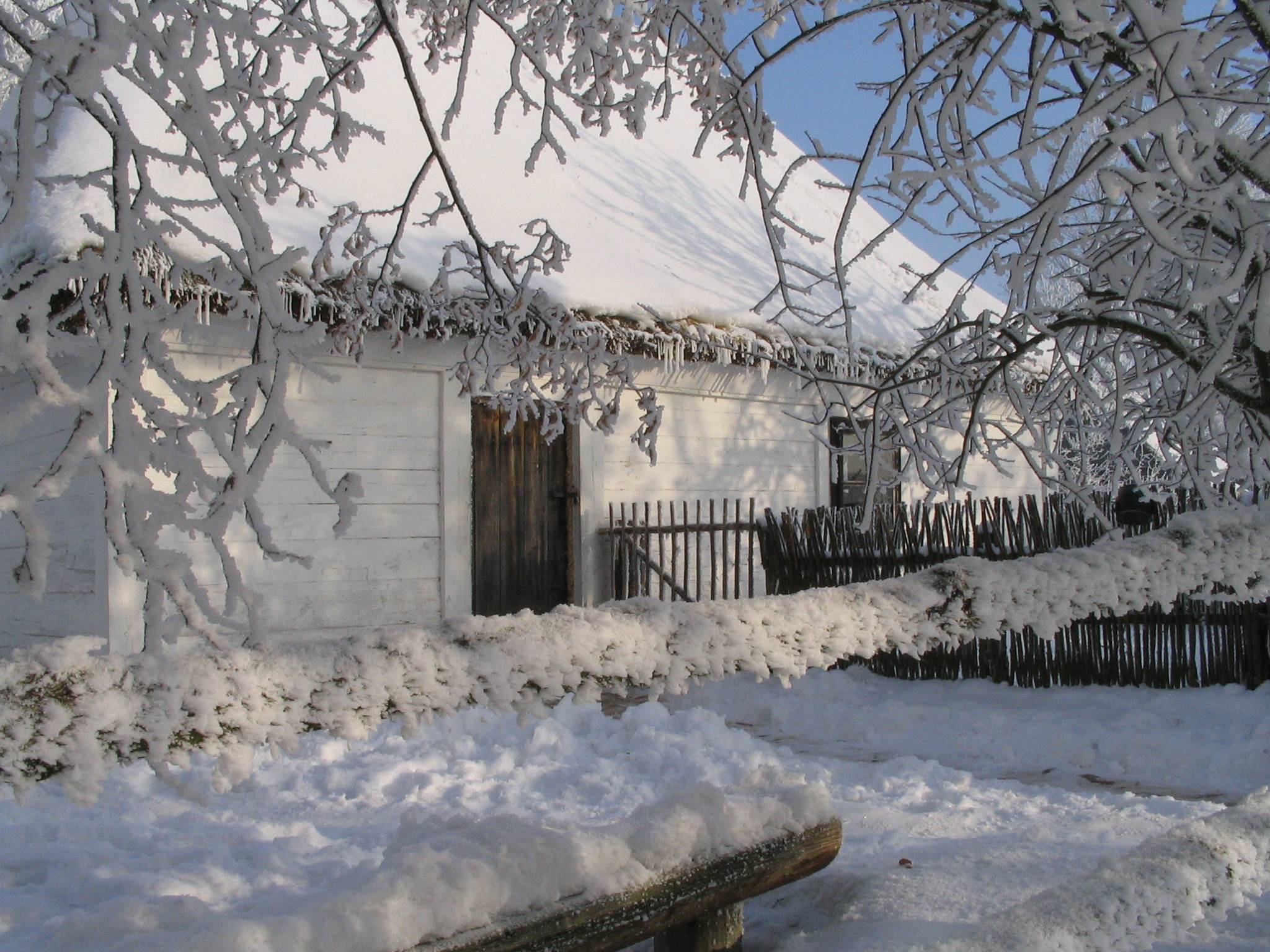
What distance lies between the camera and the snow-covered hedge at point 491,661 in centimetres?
94

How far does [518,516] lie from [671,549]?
149cm

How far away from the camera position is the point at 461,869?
1.55 m

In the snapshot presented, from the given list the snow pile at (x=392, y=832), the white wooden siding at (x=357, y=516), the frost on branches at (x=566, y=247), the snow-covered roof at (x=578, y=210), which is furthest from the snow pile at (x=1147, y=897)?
the white wooden siding at (x=357, y=516)

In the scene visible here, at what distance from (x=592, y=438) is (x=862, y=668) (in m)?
3.20

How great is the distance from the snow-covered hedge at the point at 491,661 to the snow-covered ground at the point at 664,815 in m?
0.10

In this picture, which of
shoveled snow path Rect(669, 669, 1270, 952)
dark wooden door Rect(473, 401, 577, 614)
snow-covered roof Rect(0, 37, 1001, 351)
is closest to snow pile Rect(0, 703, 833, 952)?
shoveled snow path Rect(669, 669, 1270, 952)

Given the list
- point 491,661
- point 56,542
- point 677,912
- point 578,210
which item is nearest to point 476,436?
point 578,210

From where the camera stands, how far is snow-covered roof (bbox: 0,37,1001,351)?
727cm

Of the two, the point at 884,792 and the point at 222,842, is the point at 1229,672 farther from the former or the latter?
the point at 222,842

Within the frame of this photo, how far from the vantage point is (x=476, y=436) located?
837cm

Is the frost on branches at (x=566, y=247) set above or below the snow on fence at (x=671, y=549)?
above

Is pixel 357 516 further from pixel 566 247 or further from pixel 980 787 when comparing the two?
pixel 980 787

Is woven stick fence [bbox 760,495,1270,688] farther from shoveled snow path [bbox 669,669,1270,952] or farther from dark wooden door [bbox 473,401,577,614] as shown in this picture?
dark wooden door [bbox 473,401,577,614]

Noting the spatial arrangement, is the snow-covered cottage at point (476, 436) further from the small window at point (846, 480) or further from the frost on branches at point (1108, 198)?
the frost on branches at point (1108, 198)
